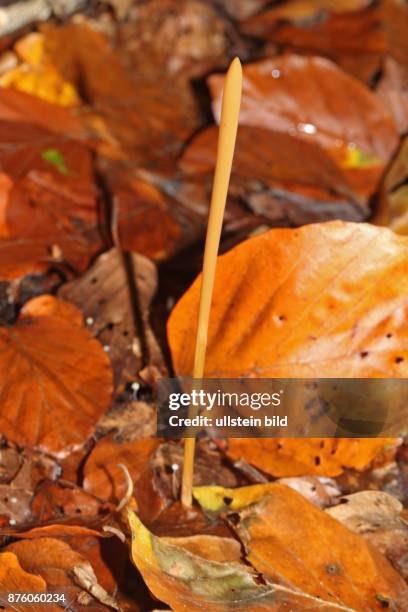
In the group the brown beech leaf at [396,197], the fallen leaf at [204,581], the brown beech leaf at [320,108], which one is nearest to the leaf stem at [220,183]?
the fallen leaf at [204,581]

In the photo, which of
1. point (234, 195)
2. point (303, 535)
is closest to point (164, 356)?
point (303, 535)

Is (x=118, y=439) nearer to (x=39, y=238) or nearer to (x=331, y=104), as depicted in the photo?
(x=39, y=238)

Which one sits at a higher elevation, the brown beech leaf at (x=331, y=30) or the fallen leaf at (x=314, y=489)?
the brown beech leaf at (x=331, y=30)

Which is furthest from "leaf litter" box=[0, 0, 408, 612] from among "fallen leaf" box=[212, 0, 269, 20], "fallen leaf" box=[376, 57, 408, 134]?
"fallen leaf" box=[212, 0, 269, 20]

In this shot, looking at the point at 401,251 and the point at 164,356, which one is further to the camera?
the point at 164,356

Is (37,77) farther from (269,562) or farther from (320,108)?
(269,562)

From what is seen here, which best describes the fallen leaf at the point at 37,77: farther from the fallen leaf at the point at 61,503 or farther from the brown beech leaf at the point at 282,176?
the fallen leaf at the point at 61,503
